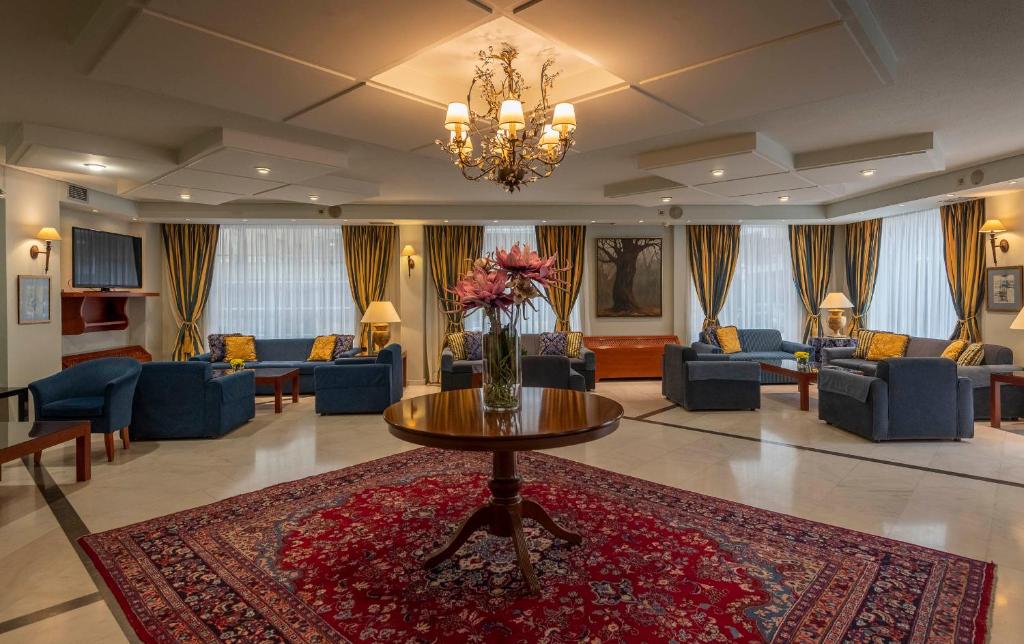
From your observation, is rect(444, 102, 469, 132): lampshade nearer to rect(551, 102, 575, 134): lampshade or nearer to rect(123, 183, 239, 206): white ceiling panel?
rect(551, 102, 575, 134): lampshade

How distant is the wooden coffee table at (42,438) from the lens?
11.4 feet

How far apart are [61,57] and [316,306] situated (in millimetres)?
6419

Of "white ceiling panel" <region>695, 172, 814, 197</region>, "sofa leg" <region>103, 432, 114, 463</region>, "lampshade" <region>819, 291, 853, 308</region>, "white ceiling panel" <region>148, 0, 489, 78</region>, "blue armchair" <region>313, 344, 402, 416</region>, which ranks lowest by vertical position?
"sofa leg" <region>103, 432, 114, 463</region>

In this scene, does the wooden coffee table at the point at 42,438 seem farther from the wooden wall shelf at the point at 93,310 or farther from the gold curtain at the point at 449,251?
the gold curtain at the point at 449,251

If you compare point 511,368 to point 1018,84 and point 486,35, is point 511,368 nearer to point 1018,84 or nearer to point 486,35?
point 486,35

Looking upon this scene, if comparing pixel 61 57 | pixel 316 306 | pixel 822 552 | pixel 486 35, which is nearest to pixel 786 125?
pixel 486 35

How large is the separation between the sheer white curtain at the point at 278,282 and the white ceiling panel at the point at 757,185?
6.22 meters

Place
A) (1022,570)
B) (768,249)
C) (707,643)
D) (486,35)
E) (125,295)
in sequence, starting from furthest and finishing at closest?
1. (768,249)
2. (125,295)
3. (486,35)
4. (1022,570)
5. (707,643)

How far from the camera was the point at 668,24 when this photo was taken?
8.25ft

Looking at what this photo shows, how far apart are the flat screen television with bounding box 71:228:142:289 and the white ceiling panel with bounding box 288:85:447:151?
209 inches

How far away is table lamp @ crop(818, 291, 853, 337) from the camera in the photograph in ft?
28.6

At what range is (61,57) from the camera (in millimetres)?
3262

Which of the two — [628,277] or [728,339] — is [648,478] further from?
[628,277]

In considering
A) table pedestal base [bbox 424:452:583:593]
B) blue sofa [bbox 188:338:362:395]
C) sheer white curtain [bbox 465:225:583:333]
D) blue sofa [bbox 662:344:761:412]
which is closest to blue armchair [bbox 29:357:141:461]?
blue sofa [bbox 188:338:362:395]
